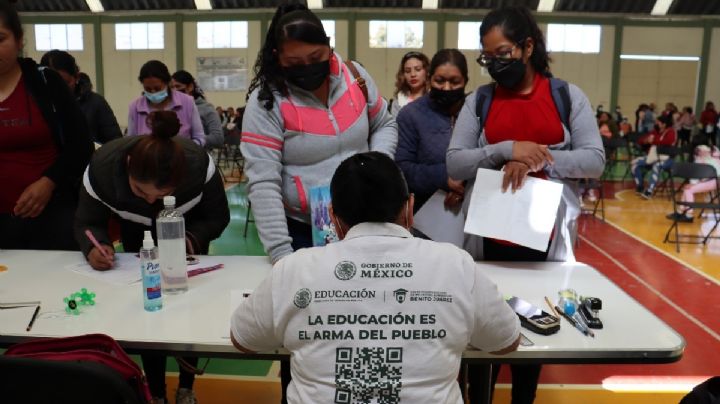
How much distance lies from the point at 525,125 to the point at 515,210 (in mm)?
286

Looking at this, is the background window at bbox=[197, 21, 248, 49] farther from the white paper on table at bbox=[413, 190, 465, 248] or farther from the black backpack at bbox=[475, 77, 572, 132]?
the black backpack at bbox=[475, 77, 572, 132]

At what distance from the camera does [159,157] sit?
1.81 meters

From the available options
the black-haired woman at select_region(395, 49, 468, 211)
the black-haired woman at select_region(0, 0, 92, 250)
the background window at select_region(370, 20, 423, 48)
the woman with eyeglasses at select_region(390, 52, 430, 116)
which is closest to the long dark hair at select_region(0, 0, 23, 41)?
the black-haired woman at select_region(0, 0, 92, 250)

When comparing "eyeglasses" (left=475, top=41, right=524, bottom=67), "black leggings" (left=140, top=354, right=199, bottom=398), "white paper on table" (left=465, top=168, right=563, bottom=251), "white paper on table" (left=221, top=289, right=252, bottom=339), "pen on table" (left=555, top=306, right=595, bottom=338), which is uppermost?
"eyeglasses" (left=475, top=41, right=524, bottom=67)

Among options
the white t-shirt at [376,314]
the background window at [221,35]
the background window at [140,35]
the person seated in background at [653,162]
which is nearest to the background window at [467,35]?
the background window at [221,35]

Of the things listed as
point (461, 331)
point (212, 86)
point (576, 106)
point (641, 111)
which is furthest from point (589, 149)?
point (212, 86)

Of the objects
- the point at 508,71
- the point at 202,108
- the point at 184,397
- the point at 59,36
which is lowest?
the point at 184,397

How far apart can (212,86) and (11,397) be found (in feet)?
56.0

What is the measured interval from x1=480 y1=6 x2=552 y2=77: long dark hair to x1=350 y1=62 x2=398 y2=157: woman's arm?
0.41m

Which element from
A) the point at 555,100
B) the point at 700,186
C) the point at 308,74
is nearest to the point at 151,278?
the point at 308,74

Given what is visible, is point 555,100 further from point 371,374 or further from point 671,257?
point 671,257

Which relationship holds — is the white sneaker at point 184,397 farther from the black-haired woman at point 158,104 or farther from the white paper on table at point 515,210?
the black-haired woman at point 158,104

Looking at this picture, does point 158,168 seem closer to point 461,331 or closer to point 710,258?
point 461,331

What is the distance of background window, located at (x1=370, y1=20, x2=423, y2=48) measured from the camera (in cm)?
1656
